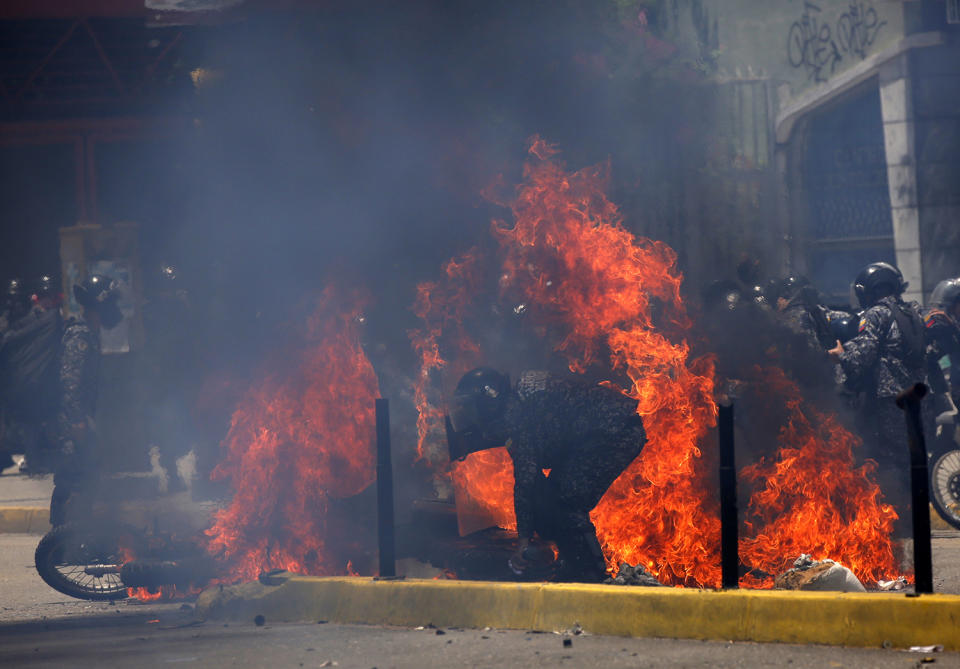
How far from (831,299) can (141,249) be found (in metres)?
8.83

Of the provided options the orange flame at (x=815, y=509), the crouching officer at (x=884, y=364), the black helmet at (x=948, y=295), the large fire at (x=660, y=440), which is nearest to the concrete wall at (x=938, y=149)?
the black helmet at (x=948, y=295)

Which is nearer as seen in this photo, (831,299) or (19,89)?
(831,299)

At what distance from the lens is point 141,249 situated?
53.0 ft

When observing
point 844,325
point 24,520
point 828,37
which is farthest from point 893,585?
point 828,37

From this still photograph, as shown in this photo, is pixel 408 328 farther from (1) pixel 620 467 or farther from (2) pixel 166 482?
(2) pixel 166 482

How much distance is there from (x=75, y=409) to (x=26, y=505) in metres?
3.65

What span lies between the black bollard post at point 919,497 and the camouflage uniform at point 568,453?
73.6 inches

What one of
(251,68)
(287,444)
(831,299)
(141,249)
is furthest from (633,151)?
(287,444)

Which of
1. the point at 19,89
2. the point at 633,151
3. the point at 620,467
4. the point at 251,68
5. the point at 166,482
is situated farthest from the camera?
the point at 19,89

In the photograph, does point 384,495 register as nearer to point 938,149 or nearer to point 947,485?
point 947,485

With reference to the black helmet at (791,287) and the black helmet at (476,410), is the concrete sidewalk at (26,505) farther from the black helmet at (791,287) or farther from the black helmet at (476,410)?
the black helmet at (791,287)

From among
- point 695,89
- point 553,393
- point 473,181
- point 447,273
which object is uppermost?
point 695,89

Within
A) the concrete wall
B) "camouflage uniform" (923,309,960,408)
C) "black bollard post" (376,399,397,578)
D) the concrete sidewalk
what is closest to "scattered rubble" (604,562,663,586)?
"black bollard post" (376,399,397,578)

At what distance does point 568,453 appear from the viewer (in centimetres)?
715
